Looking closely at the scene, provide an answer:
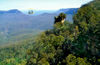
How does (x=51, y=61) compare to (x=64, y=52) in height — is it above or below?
below

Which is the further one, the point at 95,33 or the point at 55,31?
the point at 55,31

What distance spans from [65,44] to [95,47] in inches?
232

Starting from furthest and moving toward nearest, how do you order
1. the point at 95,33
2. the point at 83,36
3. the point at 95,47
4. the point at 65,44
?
the point at 65,44
the point at 83,36
the point at 95,33
the point at 95,47

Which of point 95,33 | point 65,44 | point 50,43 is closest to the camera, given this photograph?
point 95,33

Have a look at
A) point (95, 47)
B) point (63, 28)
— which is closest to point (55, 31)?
point (63, 28)

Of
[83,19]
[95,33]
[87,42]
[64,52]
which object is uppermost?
[83,19]

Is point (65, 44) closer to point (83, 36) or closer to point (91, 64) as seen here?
point (83, 36)

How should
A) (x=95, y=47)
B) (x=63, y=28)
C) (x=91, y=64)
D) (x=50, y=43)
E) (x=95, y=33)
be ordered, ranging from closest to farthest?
(x=91, y=64), (x=95, y=47), (x=95, y=33), (x=50, y=43), (x=63, y=28)

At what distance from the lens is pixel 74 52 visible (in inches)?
695

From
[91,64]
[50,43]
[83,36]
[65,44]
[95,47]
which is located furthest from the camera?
[50,43]

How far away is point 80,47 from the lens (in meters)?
17.5

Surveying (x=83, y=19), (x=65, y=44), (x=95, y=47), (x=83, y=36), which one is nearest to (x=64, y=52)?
(x=65, y=44)

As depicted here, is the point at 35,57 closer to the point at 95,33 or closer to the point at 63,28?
the point at 63,28

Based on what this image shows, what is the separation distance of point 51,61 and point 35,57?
145 inches
